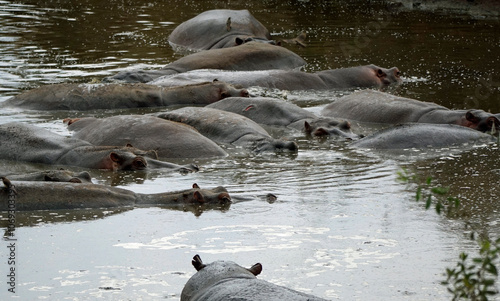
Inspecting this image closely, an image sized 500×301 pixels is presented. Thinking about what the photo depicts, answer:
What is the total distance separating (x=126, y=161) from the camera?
702cm

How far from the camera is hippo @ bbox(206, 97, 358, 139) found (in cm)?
870

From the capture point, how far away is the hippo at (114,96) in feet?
32.8

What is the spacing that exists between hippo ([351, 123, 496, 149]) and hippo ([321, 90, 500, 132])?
33 centimetres

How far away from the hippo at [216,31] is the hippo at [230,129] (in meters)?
5.59

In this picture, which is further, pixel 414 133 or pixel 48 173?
pixel 414 133

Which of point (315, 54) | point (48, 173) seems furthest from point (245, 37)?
point (48, 173)

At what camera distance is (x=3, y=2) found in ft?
70.9

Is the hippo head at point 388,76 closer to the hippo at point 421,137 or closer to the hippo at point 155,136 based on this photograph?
the hippo at point 421,137

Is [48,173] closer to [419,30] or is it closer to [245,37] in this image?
[245,37]

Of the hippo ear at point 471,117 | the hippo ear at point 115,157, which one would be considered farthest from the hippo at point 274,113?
the hippo ear at point 115,157

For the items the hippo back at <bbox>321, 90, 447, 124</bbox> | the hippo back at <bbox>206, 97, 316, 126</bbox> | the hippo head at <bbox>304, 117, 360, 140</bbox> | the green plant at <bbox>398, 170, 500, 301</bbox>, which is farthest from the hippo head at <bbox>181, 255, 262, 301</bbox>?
the hippo back at <bbox>321, 90, 447, 124</bbox>

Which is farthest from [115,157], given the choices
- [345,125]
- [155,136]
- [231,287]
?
[231,287]

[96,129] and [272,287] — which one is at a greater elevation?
[272,287]

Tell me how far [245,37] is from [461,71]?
3.71 metres
